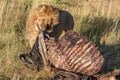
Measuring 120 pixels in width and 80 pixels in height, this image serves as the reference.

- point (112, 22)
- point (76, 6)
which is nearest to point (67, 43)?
point (112, 22)

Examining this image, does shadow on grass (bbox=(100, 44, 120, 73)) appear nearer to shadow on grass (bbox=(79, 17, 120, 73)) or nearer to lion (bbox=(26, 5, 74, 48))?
shadow on grass (bbox=(79, 17, 120, 73))

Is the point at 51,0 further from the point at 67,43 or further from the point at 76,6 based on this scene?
the point at 67,43

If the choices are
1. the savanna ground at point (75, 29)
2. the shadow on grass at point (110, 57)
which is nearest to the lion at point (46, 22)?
the savanna ground at point (75, 29)

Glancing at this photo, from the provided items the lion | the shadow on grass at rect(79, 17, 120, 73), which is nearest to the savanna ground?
the shadow on grass at rect(79, 17, 120, 73)

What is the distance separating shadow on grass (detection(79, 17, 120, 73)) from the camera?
5.59 m

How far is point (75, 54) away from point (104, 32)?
232cm

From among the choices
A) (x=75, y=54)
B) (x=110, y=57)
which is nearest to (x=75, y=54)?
(x=75, y=54)

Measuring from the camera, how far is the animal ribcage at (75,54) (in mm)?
4504

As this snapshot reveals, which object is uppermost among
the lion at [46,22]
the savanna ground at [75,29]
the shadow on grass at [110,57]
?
the lion at [46,22]

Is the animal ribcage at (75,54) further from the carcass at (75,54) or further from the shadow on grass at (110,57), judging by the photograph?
the shadow on grass at (110,57)

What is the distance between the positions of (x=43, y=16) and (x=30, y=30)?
317 mm

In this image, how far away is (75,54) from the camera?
14.9ft

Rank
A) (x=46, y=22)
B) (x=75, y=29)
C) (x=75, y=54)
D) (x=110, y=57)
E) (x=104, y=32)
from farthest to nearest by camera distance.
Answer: (x=104, y=32)
(x=75, y=29)
(x=110, y=57)
(x=46, y=22)
(x=75, y=54)

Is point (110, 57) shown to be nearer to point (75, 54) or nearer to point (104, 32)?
point (104, 32)
